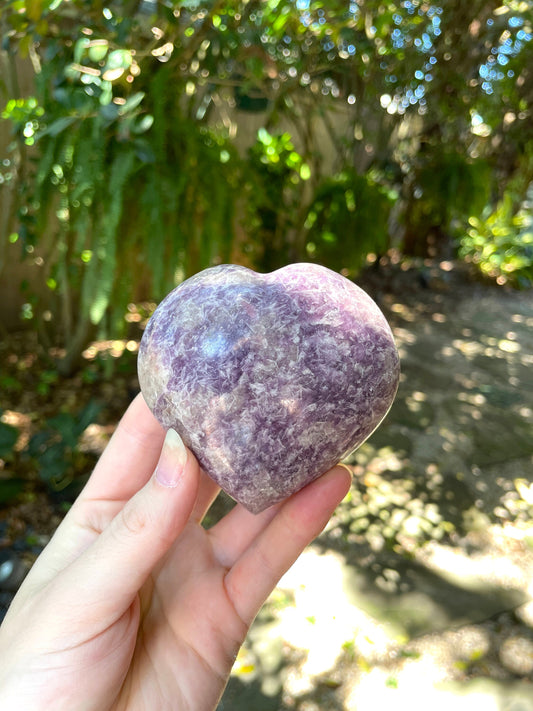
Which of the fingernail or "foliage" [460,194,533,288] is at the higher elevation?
the fingernail

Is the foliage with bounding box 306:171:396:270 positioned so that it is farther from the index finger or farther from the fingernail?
the fingernail

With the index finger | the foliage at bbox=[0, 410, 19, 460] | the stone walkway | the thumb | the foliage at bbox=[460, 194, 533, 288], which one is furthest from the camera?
the foliage at bbox=[460, 194, 533, 288]

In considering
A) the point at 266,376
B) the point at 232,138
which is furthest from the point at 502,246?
the point at 266,376

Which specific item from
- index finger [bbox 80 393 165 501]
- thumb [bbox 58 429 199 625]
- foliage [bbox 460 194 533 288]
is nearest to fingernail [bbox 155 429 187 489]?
thumb [bbox 58 429 199 625]

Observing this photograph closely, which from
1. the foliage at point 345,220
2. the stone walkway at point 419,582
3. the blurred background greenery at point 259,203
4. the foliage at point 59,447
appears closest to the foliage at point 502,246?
the blurred background greenery at point 259,203

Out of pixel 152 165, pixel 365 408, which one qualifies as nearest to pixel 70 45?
pixel 152 165

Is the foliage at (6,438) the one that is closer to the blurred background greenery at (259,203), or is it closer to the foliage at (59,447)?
the blurred background greenery at (259,203)

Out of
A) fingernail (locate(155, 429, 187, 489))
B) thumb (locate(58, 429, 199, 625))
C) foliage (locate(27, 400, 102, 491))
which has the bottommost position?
foliage (locate(27, 400, 102, 491))
